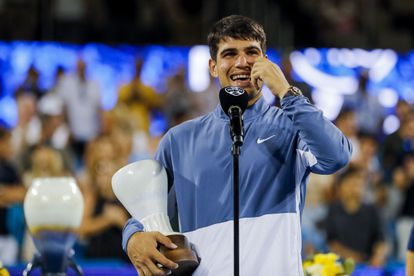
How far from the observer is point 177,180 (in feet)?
11.9

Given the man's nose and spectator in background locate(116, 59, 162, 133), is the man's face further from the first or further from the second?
spectator in background locate(116, 59, 162, 133)

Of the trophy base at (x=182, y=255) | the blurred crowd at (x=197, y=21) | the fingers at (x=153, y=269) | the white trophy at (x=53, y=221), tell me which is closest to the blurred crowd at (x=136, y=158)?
the blurred crowd at (x=197, y=21)

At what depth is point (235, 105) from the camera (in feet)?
10.7

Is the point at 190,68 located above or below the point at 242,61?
below

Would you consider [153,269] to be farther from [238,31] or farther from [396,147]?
[396,147]

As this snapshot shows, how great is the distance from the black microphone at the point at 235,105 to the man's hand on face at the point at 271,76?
0.48 ft

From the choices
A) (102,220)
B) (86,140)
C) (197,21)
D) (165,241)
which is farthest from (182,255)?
(197,21)

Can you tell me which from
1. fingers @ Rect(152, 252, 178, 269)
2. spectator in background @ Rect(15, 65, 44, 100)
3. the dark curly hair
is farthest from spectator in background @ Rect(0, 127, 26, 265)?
fingers @ Rect(152, 252, 178, 269)

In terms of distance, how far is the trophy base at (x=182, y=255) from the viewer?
337 cm

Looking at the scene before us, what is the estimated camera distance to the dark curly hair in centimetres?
363

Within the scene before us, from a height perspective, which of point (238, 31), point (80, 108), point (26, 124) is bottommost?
point (26, 124)

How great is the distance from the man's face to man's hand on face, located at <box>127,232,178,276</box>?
0.60 m

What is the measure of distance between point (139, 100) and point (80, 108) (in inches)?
23.8

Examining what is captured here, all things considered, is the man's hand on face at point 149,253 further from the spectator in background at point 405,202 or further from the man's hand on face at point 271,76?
the spectator in background at point 405,202
